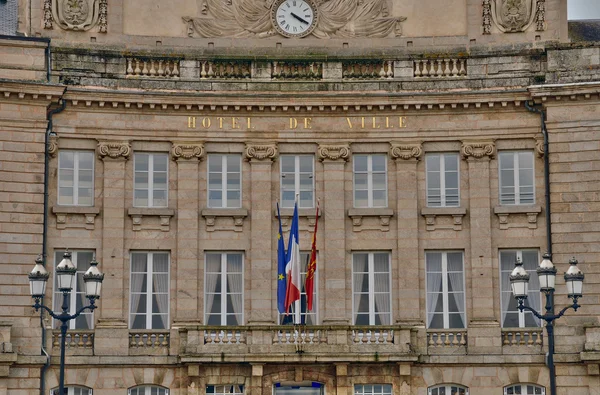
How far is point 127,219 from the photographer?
155 feet

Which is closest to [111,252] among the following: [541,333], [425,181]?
[425,181]

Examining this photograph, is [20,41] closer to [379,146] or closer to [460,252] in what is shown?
[379,146]

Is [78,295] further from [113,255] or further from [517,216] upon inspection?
[517,216]

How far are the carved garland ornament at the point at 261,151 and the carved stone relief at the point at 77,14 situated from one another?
593cm

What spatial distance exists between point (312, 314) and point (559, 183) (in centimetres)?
855

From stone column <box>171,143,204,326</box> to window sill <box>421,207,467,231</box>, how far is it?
710 cm

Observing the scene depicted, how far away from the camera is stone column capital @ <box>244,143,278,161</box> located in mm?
47562

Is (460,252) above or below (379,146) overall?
below

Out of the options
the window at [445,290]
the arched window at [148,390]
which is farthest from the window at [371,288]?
the arched window at [148,390]

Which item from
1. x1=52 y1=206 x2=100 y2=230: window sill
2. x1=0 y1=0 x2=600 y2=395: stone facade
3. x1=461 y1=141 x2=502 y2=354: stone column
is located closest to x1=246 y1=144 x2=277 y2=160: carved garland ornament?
x1=0 y1=0 x2=600 y2=395: stone facade

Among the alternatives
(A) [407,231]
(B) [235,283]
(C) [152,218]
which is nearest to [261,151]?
(C) [152,218]

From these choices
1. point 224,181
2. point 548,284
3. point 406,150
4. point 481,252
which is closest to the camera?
point 548,284

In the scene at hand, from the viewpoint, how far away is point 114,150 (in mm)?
47125

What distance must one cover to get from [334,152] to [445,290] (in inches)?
216
